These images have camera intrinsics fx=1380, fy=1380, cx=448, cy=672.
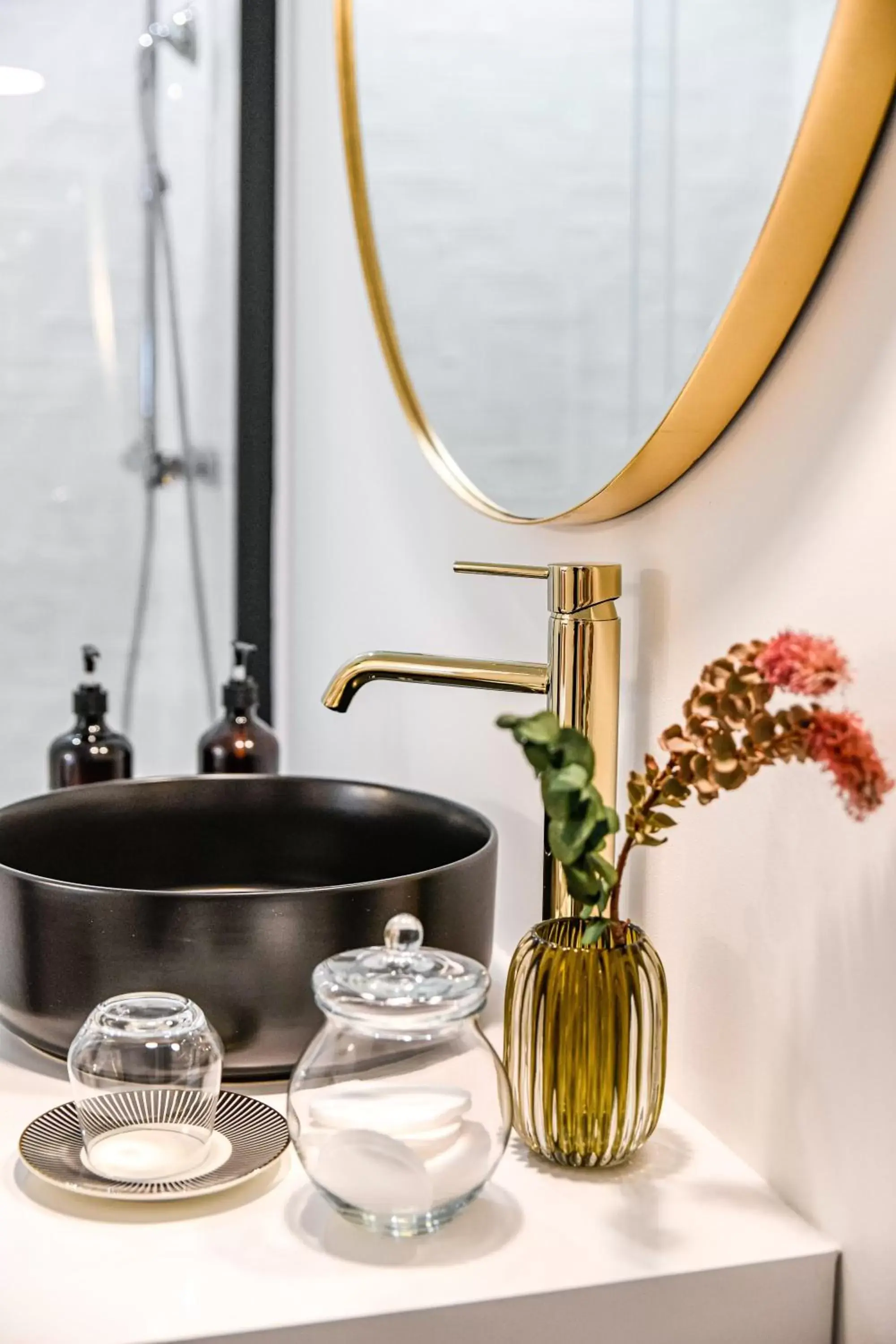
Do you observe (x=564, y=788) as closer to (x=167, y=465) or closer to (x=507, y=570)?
(x=507, y=570)

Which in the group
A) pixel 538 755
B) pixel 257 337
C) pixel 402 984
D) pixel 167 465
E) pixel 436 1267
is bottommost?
pixel 436 1267

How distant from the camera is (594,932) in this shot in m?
0.63

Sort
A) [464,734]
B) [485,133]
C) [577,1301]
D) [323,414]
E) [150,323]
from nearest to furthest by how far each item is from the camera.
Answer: [577,1301]
[485,133]
[464,734]
[323,414]
[150,323]

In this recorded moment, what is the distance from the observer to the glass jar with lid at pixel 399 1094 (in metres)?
0.59

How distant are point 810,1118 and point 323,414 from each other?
1.05m

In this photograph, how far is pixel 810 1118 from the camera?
2.07 feet

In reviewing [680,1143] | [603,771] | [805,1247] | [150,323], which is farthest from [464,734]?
[150,323]

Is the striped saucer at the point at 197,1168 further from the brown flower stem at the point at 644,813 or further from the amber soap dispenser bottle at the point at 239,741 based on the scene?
the amber soap dispenser bottle at the point at 239,741

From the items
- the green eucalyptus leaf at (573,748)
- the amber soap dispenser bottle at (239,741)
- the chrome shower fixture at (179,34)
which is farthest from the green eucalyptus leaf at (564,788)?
the chrome shower fixture at (179,34)

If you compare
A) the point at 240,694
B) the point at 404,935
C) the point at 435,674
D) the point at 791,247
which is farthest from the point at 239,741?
the point at 791,247

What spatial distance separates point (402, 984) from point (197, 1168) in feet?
0.50

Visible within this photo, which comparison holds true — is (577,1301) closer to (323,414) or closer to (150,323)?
(323,414)

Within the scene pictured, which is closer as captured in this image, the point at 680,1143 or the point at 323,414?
the point at 680,1143

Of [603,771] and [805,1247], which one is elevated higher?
[603,771]
